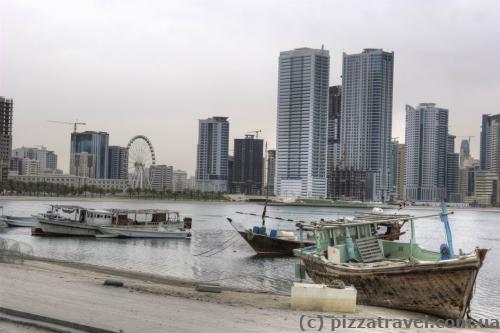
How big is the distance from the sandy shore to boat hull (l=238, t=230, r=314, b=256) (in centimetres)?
2961

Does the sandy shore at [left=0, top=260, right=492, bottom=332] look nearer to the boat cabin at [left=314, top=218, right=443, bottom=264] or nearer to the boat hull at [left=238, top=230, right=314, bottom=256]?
the boat cabin at [left=314, top=218, right=443, bottom=264]

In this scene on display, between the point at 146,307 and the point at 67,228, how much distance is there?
164 ft

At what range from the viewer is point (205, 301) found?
2019 cm

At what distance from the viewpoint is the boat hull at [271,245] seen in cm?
5303

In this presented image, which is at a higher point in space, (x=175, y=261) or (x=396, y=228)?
(x=396, y=228)

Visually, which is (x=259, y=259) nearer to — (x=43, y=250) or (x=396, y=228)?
(x=396, y=228)

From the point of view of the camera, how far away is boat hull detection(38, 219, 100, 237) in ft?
213

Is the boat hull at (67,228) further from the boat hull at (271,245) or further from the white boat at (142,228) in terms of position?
the boat hull at (271,245)

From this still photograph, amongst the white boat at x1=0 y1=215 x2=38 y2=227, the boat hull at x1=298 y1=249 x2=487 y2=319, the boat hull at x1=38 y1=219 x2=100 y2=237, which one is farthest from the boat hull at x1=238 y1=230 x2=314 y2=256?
the white boat at x1=0 y1=215 x2=38 y2=227

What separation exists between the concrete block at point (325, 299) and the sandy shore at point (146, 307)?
0.33 meters

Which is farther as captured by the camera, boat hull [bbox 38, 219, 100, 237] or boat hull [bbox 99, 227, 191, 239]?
boat hull [bbox 99, 227, 191, 239]

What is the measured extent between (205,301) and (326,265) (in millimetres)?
8344

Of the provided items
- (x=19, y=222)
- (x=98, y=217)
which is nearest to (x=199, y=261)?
(x=98, y=217)

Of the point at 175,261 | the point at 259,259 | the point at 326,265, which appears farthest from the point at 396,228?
the point at 326,265
